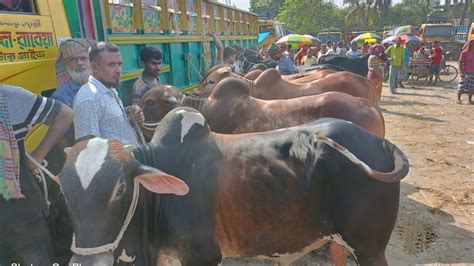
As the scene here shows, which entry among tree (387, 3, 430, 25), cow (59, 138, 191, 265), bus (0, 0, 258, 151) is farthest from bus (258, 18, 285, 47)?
tree (387, 3, 430, 25)

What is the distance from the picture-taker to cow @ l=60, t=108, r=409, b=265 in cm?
209

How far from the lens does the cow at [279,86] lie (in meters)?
4.98

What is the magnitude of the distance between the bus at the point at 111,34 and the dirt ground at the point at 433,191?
7.48 feet

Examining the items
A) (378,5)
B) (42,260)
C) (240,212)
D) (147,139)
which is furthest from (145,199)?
(378,5)

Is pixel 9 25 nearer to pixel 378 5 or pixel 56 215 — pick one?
pixel 56 215

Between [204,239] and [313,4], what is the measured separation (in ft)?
146

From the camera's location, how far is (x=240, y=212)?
7.16 feet

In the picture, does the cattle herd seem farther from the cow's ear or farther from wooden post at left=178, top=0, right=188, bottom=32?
wooden post at left=178, top=0, right=188, bottom=32

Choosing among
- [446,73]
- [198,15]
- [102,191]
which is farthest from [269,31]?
[102,191]

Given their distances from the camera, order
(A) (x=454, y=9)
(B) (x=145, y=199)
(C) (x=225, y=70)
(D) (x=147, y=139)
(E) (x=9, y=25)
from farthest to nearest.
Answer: (A) (x=454, y=9)
(C) (x=225, y=70)
(D) (x=147, y=139)
(E) (x=9, y=25)
(B) (x=145, y=199)

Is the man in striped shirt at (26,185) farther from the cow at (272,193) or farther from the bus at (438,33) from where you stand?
the bus at (438,33)

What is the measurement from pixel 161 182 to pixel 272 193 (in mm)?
702

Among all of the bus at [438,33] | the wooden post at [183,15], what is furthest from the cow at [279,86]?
the bus at [438,33]

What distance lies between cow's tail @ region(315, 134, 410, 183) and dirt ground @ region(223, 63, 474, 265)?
1653 millimetres
